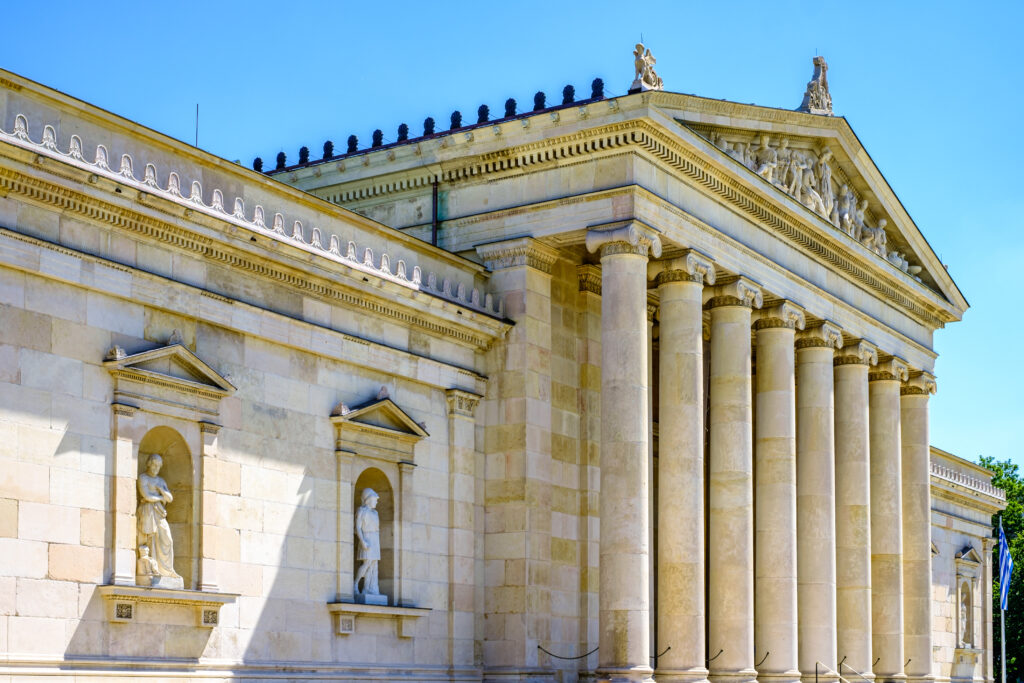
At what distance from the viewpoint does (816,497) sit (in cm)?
4984

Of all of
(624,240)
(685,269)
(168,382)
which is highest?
(624,240)

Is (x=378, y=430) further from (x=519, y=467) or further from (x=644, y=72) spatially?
(x=644, y=72)

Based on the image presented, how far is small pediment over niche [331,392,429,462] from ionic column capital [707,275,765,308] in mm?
10627

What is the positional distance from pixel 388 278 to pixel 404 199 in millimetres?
6622

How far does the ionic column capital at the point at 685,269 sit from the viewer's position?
42406mm

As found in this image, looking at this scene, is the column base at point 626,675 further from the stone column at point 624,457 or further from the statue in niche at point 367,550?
the statue in niche at point 367,550

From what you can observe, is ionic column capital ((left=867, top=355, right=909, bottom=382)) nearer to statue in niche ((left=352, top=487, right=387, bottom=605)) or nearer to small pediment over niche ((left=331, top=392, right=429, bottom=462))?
small pediment over niche ((left=331, top=392, right=429, bottom=462))

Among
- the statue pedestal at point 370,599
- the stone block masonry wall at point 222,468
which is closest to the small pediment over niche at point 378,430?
the stone block masonry wall at point 222,468

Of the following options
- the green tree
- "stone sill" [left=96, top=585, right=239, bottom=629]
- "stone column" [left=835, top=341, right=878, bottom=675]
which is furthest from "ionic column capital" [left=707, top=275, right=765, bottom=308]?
the green tree

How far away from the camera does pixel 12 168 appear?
1153 inches

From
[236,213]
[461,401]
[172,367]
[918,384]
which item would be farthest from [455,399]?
[918,384]

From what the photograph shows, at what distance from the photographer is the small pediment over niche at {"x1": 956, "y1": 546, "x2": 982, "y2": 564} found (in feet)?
247

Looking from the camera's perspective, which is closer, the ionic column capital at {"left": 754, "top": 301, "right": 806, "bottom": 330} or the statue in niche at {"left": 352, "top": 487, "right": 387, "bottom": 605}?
the statue in niche at {"left": 352, "top": 487, "right": 387, "bottom": 605}

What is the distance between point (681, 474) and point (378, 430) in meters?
8.54
